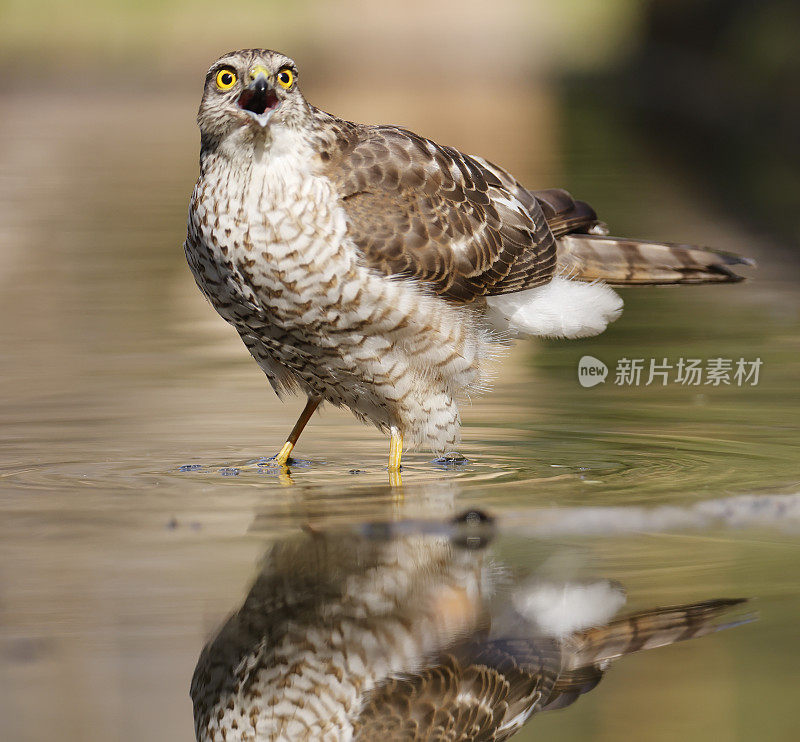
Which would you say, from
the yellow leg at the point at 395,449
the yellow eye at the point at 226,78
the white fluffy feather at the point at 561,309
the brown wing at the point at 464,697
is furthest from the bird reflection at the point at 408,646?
the white fluffy feather at the point at 561,309

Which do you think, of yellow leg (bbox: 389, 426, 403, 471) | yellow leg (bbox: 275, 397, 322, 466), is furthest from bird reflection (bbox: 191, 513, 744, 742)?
yellow leg (bbox: 275, 397, 322, 466)

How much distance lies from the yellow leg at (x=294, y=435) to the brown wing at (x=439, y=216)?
774 millimetres

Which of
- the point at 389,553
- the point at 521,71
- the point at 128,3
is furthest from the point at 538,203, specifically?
the point at 128,3

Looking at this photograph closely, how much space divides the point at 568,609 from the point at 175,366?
464cm

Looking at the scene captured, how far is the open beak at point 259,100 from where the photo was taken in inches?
232

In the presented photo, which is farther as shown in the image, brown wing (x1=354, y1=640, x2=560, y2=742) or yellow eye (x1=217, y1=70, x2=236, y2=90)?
yellow eye (x1=217, y1=70, x2=236, y2=90)

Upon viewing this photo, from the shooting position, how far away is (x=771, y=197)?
15836mm

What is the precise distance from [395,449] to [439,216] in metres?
0.95

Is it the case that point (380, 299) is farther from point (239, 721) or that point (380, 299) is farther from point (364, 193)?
point (239, 721)

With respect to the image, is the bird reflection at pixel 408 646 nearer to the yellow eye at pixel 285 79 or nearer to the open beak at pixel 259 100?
the open beak at pixel 259 100

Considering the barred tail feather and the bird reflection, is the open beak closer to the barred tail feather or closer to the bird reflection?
the bird reflection

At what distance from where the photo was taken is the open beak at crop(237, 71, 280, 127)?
5.89 m

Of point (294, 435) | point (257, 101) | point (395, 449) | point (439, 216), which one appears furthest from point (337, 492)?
point (257, 101)

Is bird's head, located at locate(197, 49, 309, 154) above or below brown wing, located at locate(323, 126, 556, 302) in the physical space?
above
